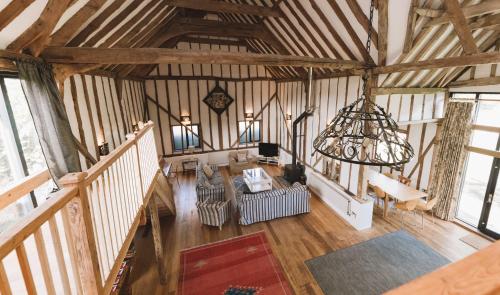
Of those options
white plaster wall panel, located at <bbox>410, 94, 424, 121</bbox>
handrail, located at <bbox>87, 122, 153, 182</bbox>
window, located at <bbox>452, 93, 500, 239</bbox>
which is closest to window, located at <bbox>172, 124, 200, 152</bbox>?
handrail, located at <bbox>87, 122, 153, 182</bbox>

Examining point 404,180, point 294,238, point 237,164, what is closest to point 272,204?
point 294,238

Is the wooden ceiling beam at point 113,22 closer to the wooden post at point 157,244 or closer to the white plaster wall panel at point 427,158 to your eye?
the wooden post at point 157,244

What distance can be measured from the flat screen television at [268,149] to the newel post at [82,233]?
9.30 meters

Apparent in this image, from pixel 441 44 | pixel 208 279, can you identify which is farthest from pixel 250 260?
pixel 441 44

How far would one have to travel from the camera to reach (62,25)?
310cm

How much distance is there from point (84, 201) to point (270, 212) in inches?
205

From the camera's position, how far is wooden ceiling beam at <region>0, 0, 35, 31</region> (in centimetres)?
218

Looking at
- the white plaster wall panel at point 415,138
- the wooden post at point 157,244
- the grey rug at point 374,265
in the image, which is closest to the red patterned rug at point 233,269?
the wooden post at point 157,244

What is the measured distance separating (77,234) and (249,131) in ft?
32.7

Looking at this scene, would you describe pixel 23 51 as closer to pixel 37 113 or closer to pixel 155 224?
pixel 37 113

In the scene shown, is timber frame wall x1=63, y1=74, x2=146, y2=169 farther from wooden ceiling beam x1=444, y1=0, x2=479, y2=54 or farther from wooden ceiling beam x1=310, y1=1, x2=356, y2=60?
wooden ceiling beam x1=444, y1=0, x2=479, y2=54

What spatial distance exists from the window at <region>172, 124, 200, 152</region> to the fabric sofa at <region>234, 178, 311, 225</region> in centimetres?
533

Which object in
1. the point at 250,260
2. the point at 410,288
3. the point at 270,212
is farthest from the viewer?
the point at 270,212

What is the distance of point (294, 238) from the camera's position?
5547 mm
